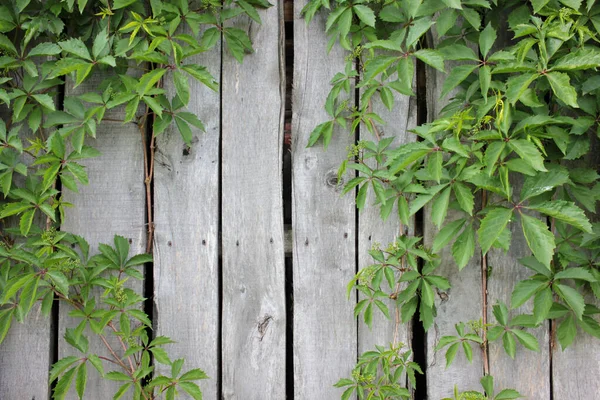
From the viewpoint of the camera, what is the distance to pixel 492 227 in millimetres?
1650

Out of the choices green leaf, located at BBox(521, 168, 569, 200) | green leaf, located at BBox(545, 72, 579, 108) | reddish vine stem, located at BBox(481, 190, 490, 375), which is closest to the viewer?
green leaf, located at BBox(545, 72, 579, 108)

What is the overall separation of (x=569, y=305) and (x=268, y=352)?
92 cm

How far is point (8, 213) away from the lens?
1.84 meters

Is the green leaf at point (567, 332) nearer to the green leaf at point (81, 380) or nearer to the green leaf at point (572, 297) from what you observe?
the green leaf at point (572, 297)

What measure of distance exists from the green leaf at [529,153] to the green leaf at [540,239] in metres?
0.15

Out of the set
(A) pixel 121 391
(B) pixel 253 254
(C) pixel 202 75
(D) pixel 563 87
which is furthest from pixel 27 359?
(D) pixel 563 87

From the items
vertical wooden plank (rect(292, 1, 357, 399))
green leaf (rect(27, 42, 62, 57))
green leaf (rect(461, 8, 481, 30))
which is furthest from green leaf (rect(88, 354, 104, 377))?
green leaf (rect(461, 8, 481, 30))

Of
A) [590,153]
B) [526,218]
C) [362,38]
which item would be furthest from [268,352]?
[590,153]

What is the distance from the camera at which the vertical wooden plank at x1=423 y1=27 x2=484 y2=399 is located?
195 centimetres

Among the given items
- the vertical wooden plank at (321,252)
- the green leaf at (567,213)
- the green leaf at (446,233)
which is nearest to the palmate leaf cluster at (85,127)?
the vertical wooden plank at (321,252)

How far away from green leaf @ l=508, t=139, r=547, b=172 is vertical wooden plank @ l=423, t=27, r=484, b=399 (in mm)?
356

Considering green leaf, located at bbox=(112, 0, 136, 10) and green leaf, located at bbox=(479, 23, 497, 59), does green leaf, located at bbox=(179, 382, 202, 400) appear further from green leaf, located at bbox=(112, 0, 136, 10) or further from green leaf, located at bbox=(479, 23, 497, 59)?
green leaf, located at bbox=(479, 23, 497, 59)

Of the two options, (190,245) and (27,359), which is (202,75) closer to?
(190,245)

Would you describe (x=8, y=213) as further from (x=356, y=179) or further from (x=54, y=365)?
(x=356, y=179)
